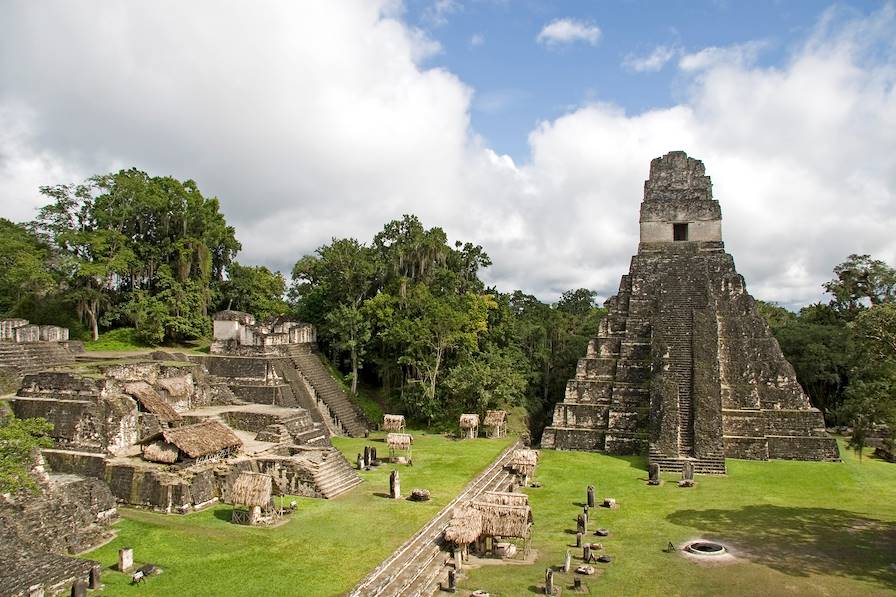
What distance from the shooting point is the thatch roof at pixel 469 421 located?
27.9 metres

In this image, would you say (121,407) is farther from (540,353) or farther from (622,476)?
(540,353)

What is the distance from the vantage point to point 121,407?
1831 centimetres

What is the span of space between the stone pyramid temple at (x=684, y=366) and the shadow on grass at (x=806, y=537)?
5143 mm

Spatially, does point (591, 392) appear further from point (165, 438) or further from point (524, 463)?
point (165, 438)

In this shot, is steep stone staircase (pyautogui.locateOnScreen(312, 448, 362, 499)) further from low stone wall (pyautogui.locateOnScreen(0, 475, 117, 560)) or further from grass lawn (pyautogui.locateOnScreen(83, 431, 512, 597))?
low stone wall (pyautogui.locateOnScreen(0, 475, 117, 560))

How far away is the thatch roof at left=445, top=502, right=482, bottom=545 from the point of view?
13.8 metres

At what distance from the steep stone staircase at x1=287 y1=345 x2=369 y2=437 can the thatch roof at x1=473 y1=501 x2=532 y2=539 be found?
14.8 m

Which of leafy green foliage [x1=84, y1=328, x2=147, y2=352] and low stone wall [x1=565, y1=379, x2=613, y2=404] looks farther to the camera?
leafy green foliage [x1=84, y1=328, x2=147, y2=352]

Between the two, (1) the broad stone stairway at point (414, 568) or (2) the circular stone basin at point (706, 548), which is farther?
(2) the circular stone basin at point (706, 548)

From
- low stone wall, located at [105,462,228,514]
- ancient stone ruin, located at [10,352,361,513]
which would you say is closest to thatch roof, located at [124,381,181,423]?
ancient stone ruin, located at [10,352,361,513]

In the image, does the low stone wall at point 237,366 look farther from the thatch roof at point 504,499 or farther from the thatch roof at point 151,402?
the thatch roof at point 504,499

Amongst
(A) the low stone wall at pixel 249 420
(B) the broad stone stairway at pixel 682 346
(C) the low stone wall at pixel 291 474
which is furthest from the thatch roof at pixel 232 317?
(B) the broad stone stairway at pixel 682 346

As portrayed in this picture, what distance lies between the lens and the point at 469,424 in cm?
2784

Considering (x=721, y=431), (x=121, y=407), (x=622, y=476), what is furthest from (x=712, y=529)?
(x=121, y=407)
